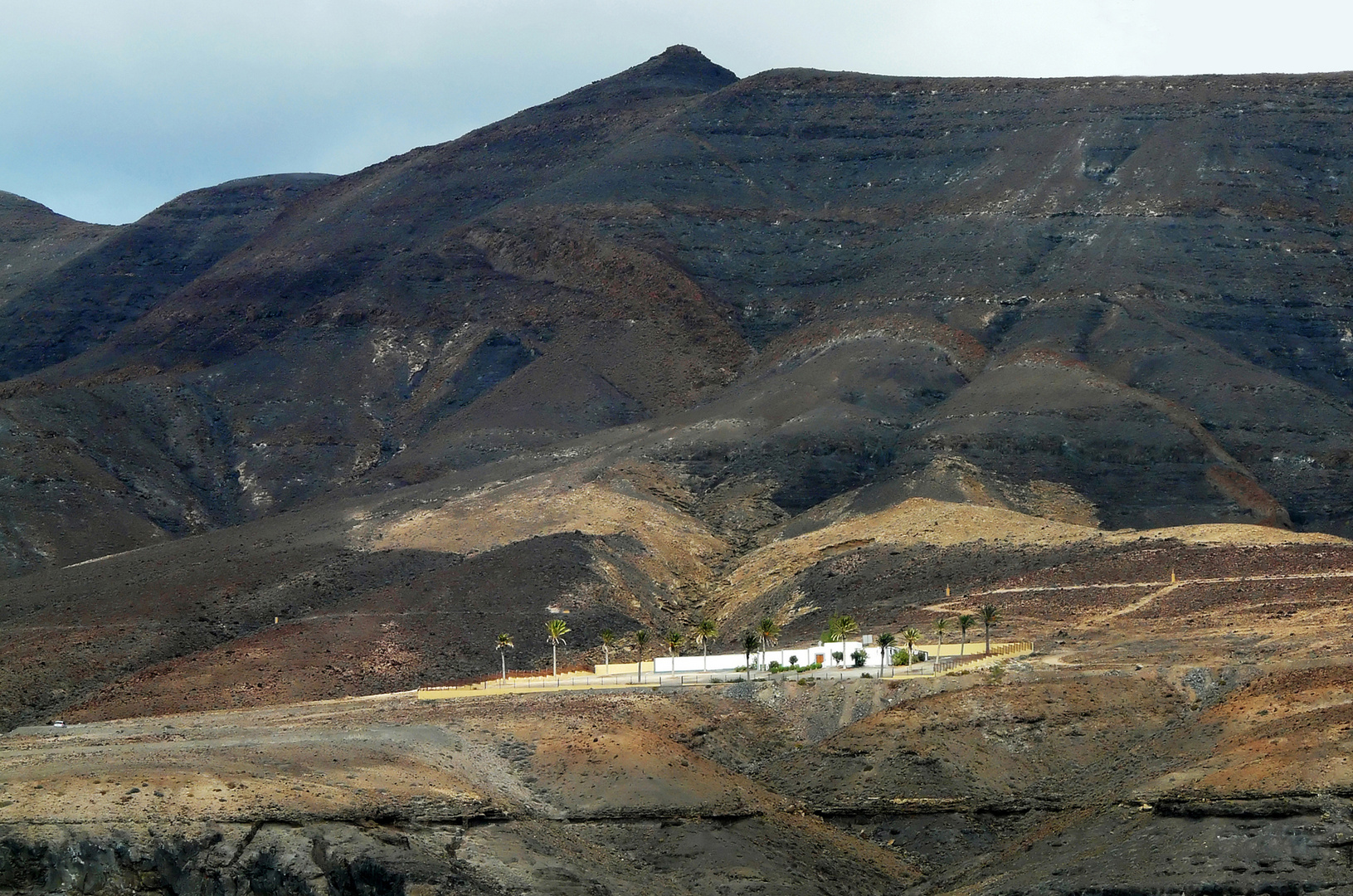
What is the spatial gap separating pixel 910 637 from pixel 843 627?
585 centimetres

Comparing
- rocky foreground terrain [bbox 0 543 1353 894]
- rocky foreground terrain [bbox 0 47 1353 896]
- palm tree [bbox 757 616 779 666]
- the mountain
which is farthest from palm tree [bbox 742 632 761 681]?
the mountain

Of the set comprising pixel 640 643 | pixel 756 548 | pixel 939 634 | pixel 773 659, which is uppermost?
pixel 756 548

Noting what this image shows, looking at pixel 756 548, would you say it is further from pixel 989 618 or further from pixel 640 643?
pixel 989 618

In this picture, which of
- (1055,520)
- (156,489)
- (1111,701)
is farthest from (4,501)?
(1111,701)

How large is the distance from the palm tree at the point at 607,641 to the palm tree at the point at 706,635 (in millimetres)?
4949

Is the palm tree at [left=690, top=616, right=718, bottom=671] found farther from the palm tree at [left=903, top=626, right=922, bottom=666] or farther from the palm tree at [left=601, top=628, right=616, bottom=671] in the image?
the palm tree at [left=903, top=626, right=922, bottom=666]

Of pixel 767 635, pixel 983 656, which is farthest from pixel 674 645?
pixel 983 656

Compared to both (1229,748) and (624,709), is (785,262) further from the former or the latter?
(1229,748)

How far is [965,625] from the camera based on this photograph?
92.5m

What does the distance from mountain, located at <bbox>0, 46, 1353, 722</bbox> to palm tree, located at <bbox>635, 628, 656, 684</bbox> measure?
241 centimetres

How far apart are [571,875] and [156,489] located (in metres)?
115

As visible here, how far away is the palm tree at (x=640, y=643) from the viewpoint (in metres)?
96.1

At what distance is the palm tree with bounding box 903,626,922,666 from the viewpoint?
92250 millimetres

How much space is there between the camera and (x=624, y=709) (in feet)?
268
